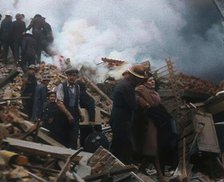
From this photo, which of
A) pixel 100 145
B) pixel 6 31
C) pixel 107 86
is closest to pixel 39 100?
pixel 100 145

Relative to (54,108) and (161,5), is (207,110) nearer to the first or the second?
(54,108)

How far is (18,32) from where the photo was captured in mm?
15953

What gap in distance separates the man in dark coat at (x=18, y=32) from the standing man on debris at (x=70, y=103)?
7958 millimetres

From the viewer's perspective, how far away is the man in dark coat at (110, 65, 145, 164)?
7.57 meters

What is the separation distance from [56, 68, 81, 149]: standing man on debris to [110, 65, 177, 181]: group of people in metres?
0.91

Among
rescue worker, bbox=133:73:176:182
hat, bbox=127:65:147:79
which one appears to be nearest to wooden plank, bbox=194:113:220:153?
rescue worker, bbox=133:73:176:182

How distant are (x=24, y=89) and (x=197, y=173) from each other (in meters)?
4.72

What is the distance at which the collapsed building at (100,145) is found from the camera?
595 centimetres

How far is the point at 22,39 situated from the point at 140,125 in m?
8.81

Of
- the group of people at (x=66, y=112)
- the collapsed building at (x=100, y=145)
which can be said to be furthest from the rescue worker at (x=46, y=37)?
the group of people at (x=66, y=112)

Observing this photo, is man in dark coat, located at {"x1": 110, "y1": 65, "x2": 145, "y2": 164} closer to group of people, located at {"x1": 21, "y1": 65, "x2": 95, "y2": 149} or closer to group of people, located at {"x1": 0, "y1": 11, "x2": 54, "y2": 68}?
group of people, located at {"x1": 21, "y1": 65, "x2": 95, "y2": 149}

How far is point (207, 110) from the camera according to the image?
36.8 ft

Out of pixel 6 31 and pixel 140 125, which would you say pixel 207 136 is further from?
pixel 6 31

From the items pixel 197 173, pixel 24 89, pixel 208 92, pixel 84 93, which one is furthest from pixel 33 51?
pixel 197 173
